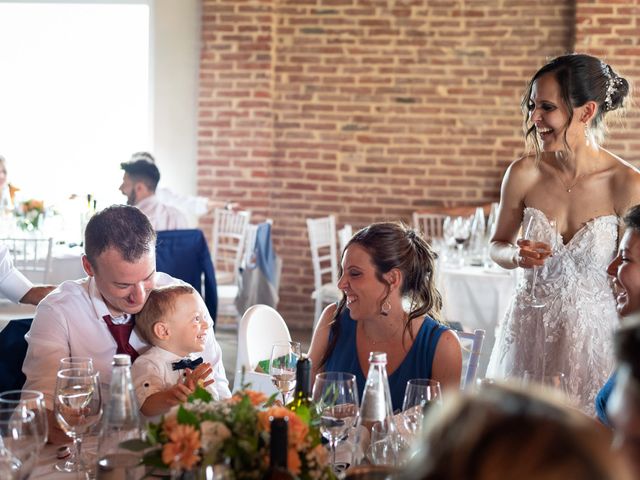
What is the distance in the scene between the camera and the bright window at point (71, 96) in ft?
24.0

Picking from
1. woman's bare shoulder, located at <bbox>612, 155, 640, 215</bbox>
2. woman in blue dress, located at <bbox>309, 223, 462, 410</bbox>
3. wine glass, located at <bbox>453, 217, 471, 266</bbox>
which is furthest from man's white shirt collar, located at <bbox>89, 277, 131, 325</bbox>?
wine glass, located at <bbox>453, 217, 471, 266</bbox>

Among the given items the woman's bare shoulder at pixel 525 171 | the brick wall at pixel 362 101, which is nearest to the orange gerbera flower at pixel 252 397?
the woman's bare shoulder at pixel 525 171

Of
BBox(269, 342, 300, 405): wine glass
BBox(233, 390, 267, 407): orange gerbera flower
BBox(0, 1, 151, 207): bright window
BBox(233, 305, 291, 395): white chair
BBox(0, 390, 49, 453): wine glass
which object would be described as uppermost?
BBox(0, 1, 151, 207): bright window

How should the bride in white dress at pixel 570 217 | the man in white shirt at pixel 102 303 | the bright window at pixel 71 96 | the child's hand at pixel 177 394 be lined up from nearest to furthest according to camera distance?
1. the child's hand at pixel 177 394
2. the man in white shirt at pixel 102 303
3. the bride in white dress at pixel 570 217
4. the bright window at pixel 71 96

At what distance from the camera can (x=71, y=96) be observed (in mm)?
7527

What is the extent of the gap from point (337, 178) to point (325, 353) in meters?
4.30

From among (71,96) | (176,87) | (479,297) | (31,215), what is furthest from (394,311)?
(71,96)

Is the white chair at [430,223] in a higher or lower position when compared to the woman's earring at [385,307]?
lower

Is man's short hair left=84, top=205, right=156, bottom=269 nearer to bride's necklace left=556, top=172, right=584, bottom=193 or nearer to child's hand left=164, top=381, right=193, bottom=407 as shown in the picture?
child's hand left=164, top=381, right=193, bottom=407

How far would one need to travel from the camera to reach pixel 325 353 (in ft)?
8.52

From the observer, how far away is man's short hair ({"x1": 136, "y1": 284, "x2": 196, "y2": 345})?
2.26m

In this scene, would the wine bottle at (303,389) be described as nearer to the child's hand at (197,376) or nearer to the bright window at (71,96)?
the child's hand at (197,376)

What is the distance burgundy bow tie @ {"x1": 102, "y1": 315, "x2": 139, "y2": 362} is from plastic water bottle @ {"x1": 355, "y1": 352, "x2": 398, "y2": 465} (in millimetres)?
866

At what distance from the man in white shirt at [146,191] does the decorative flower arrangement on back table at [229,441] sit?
3880mm
